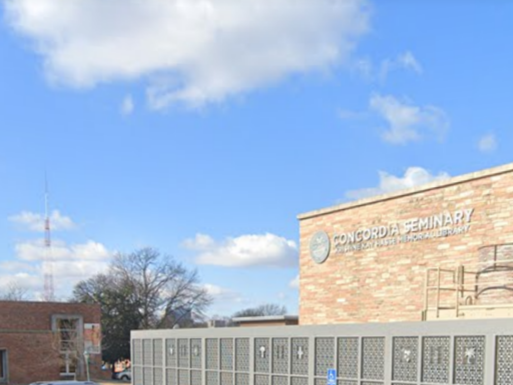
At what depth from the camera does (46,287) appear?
58.5 metres

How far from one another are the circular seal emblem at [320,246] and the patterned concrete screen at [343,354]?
4.41 meters

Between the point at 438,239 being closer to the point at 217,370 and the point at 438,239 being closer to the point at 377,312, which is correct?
the point at 377,312

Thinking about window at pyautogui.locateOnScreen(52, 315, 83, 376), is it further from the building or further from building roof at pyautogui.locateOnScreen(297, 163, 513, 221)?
building roof at pyautogui.locateOnScreen(297, 163, 513, 221)

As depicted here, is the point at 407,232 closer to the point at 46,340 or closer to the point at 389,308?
the point at 389,308

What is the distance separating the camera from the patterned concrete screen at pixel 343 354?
7.73 meters

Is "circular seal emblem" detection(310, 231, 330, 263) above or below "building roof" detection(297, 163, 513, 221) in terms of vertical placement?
below

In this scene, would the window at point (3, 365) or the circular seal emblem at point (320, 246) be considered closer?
the circular seal emblem at point (320, 246)

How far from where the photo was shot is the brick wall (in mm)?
11922

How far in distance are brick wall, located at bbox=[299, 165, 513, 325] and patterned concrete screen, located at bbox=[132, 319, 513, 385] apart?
3.42m

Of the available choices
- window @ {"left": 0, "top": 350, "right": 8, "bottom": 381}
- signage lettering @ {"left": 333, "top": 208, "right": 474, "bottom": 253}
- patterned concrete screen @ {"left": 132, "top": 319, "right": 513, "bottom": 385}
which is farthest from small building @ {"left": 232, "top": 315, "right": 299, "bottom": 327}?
window @ {"left": 0, "top": 350, "right": 8, "bottom": 381}

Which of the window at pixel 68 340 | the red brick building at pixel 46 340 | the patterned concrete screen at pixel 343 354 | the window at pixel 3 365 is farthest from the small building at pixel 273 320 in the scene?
the window at pixel 3 365

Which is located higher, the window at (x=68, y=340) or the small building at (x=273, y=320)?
the small building at (x=273, y=320)

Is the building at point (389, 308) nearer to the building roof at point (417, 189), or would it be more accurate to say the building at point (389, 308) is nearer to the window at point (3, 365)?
the building roof at point (417, 189)

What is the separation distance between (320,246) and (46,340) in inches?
1120
